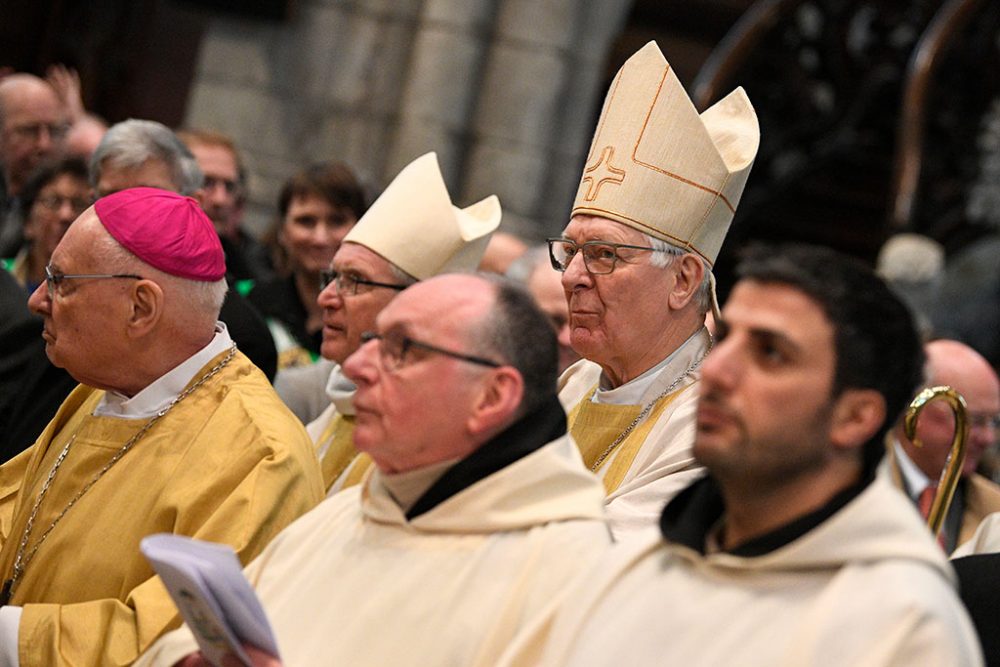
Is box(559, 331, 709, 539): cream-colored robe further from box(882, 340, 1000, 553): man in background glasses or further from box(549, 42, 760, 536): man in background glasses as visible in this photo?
box(882, 340, 1000, 553): man in background glasses

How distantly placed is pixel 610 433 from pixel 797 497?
6.07 ft

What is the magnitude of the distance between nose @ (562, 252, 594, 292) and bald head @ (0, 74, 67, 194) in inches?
128

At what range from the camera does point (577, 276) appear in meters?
4.53

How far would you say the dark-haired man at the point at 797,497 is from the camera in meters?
2.62

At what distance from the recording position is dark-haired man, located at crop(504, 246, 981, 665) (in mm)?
2619

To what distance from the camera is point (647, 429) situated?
4.46 metres

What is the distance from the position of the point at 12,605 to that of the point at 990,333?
5.93 meters

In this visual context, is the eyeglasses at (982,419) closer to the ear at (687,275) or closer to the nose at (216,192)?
the ear at (687,275)

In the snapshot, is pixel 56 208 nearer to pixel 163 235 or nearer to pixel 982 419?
pixel 163 235

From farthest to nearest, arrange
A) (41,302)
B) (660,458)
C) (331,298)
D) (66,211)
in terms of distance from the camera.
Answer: (66,211)
(331,298)
(41,302)
(660,458)

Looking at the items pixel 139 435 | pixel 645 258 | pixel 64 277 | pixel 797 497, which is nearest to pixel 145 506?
pixel 139 435

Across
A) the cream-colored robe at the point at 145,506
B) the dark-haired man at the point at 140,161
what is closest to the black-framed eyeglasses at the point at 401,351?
the cream-colored robe at the point at 145,506

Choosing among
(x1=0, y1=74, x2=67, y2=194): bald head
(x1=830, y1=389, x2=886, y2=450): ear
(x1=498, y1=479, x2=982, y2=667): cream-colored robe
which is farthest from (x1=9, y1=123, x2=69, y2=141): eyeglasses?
(x1=830, y1=389, x2=886, y2=450): ear

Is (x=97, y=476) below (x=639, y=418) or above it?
below
